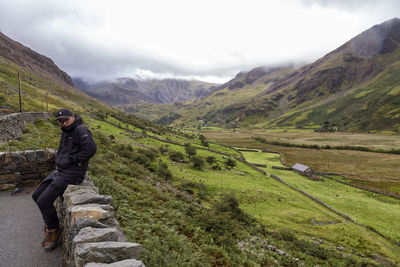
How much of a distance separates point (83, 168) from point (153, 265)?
4113 mm

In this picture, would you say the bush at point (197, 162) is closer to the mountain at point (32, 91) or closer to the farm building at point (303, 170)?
the farm building at point (303, 170)

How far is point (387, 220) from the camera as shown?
31.1m

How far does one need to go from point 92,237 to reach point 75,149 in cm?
296

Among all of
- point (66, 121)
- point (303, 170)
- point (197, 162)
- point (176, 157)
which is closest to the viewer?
point (66, 121)

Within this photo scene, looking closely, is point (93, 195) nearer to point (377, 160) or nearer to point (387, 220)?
point (387, 220)

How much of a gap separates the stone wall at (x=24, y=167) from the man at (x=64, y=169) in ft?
16.1

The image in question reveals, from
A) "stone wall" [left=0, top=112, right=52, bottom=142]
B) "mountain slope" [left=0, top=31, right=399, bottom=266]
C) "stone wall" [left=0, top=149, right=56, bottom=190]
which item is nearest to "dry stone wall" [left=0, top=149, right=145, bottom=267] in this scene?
"mountain slope" [left=0, top=31, right=399, bottom=266]

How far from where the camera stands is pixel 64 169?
19.9 ft

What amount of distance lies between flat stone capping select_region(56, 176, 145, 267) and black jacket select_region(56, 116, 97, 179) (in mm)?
770

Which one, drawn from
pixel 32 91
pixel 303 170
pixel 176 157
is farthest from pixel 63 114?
pixel 32 91

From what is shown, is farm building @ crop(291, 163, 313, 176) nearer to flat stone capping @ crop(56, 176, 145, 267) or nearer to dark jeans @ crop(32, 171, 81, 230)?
flat stone capping @ crop(56, 176, 145, 267)

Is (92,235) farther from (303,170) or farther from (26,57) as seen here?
(26,57)

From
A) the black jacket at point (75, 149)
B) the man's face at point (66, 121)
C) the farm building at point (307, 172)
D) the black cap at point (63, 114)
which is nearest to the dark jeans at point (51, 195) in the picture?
the black jacket at point (75, 149)

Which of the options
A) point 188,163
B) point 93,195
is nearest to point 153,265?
point 93,195
